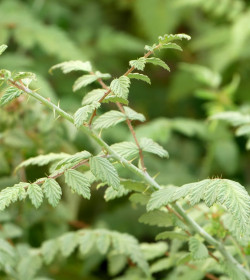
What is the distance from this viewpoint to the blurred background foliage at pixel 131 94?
1.84 meters

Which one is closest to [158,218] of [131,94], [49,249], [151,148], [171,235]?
[171,235]

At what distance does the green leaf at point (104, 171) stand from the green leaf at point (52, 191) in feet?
0.24

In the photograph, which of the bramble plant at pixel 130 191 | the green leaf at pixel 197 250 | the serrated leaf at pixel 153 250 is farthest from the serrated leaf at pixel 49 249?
the green leaf at pixel 197 250

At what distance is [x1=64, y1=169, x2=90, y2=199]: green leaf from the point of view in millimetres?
978

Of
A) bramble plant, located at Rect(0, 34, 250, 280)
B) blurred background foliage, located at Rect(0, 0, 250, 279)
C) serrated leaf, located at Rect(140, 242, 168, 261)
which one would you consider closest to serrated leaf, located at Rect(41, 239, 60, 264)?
bramble plant, located at Rect(0, 34, 250, 280)

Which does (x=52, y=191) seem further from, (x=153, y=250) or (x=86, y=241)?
(x=153, y=250)

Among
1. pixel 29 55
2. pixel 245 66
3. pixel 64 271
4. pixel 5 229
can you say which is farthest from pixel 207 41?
pixel 5 229

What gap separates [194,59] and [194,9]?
1.14 feet

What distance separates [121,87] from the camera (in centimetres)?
99

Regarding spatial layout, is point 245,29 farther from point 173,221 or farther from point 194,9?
point 173,221

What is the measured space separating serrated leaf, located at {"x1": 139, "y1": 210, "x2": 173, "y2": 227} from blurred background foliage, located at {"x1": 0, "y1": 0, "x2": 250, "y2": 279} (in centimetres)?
49

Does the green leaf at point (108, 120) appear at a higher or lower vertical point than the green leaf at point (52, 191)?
higher

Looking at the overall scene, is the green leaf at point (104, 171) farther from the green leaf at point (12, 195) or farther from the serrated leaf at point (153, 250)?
the serrated leaf at point (153, 250)

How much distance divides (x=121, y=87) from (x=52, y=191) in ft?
0.74
